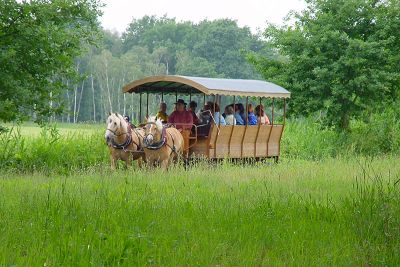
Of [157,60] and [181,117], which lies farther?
[157,60]

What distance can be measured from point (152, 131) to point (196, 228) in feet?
29.3

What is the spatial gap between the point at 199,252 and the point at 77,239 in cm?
113

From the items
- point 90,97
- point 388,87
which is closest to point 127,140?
point 388,87

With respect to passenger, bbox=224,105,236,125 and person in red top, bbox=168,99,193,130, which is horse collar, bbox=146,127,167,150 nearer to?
person in red top, bbox=168,99,193,130

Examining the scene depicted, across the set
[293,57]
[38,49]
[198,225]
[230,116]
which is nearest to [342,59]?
[293,57]

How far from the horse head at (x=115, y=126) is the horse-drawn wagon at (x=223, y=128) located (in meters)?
1.69

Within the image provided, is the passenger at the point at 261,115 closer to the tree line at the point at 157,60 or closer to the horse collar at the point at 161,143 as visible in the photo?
the horse collar at the point at 161,143

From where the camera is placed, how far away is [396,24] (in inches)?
979

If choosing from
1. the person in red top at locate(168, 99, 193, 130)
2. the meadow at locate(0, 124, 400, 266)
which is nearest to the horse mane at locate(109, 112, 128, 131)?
the person in red top at locate(168, 99, 193, 130)

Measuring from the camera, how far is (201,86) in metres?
16.9

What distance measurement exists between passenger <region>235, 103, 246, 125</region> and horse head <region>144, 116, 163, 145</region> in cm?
328

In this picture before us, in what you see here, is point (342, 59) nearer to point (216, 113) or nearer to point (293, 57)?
point (293, 57)

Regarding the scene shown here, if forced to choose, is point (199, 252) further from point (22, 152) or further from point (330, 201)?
point (22, 152)

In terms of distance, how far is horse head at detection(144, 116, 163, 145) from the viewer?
1612cm
